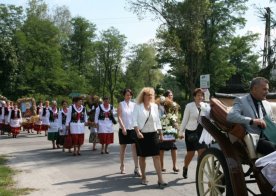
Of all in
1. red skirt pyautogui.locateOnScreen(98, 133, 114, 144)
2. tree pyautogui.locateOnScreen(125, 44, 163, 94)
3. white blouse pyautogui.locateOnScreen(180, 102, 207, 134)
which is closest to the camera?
white blouse pyautogui.locateOnScreen(180, 102, 207, 134)

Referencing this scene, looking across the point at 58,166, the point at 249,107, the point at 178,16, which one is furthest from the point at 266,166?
the point at 178,16

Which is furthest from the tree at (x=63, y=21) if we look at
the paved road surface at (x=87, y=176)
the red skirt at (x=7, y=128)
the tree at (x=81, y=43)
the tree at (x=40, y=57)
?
the paved road surface at (x=87, y=176)

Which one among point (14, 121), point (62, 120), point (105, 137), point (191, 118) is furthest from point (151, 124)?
point (14, 121)

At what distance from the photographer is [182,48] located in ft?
107

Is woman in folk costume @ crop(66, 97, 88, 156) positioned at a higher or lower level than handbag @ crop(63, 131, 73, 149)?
higher

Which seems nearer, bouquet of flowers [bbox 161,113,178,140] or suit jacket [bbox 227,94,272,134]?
suit jacket [bbox 227,94,272,134]

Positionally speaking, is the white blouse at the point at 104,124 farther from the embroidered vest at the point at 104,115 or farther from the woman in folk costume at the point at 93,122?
the woman in folk costume at the point at 93,122

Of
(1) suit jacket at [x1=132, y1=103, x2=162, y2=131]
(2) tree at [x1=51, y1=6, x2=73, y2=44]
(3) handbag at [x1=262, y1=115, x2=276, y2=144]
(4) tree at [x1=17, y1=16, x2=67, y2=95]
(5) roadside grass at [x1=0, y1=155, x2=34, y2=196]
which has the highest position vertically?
(2) tree at [x1=51, y1=6, x2=73, y2=44]

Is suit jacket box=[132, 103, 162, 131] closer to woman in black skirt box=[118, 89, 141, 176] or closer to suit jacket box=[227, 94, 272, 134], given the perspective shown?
woman in black skirt box=[118, 89, 141, 176]

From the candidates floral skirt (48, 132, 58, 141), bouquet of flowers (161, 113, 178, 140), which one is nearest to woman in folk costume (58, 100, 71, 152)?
floral skirt (48, 132, 58, 141)

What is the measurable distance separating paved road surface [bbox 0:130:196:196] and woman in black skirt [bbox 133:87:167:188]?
48 centimetres

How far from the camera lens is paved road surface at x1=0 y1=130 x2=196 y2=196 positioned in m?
8.50

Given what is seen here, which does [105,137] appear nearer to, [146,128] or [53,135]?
[53,135]

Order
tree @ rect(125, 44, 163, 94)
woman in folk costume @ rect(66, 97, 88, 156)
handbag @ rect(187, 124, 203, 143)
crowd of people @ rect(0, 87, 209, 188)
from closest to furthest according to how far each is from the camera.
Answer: crowd of people @ rect(0, 87, 209, 188), handbag @ rect(187, 124, 203, 143), woman in folk costume @ rect(66, 97, 88, 156), tree @ rect(125, 44, 163, 94)
